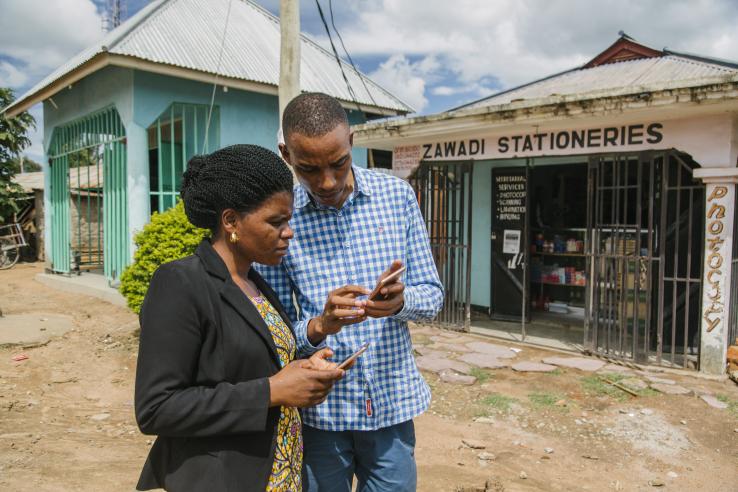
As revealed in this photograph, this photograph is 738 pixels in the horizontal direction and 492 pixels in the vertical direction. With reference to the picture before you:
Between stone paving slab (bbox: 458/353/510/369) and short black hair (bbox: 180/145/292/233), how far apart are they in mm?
5325

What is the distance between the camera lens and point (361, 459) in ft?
5.88

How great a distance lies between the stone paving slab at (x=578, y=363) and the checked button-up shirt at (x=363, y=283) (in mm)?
5024

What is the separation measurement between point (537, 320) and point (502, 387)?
3613mm

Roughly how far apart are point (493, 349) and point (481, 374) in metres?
1.15

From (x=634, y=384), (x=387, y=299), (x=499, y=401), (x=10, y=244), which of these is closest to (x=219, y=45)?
(x=499, y=401)

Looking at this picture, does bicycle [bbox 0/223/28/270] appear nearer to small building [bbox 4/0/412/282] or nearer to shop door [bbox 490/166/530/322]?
small building [bbox 4/0/412/282]

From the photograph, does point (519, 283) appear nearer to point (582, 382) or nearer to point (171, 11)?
point (582, 382)

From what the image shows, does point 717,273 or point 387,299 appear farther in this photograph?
point 717,273

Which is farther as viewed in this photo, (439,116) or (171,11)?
(171,11)

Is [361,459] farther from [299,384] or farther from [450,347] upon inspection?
[450,347]

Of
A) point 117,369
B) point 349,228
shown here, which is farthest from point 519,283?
point 349,228

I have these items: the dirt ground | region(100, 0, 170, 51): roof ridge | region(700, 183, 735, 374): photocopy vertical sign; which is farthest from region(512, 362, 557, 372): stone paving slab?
region(100, 0, 170, 51): roof ridge

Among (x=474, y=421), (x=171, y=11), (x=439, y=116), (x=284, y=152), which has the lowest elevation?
(x=474, y=421)

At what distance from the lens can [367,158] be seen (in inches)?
458
